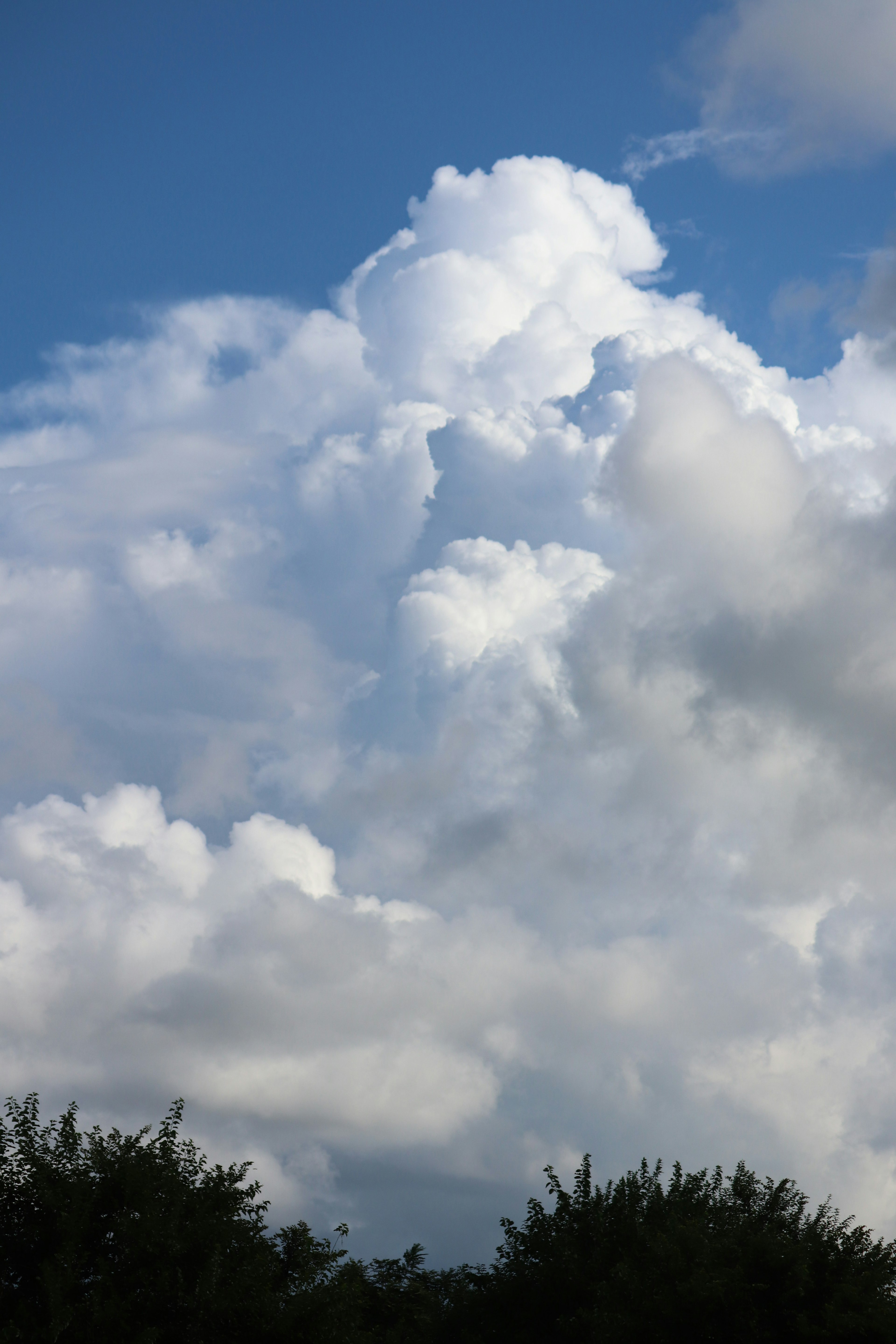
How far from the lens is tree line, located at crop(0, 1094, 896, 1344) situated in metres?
28.3

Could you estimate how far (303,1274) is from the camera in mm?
32688

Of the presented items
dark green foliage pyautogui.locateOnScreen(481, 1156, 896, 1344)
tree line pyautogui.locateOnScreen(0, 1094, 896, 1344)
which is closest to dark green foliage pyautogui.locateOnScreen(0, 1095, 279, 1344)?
tree line pyautogui.locateOnScreen(0, 1094, 896, 1344)

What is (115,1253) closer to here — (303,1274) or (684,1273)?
(303,1274)

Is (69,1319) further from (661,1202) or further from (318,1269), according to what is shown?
(661,1202)

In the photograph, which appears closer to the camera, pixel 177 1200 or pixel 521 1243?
pixel 177 1200

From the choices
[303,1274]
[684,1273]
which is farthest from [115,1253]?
[684,1273]

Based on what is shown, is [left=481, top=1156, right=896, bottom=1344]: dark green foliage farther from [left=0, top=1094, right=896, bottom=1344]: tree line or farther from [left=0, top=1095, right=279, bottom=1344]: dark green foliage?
[left=0, top=1095, right=279, bottom=1344]: dark green foliage

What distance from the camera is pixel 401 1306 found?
62906mm

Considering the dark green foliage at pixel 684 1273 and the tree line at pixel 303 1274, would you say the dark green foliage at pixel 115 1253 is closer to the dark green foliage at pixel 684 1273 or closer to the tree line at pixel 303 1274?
the tree line at pixel 303 1274

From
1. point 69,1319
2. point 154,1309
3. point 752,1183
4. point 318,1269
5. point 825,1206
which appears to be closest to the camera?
point 69,1319

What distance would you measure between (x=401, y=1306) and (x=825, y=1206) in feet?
107

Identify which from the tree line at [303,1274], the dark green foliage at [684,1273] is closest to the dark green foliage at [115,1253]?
the tree line at [303,1274]

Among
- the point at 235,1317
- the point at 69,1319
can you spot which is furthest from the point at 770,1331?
the point at 69,1319

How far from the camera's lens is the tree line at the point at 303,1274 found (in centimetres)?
2828
